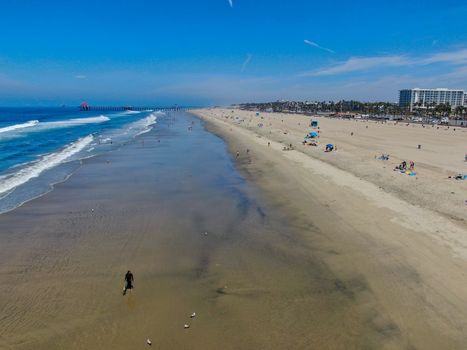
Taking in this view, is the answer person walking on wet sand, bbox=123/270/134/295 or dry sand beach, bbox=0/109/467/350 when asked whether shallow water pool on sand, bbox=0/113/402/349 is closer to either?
dry sand beach, bbox=0/109/467/350

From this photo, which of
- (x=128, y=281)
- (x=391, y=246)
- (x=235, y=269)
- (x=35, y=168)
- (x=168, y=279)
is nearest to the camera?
(x=128, y=281)

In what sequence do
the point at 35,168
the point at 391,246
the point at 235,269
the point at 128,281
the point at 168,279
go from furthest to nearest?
the point at 35,168
the point at 391,246
the point at 235,269
the point at 168,279
the point at 128,281

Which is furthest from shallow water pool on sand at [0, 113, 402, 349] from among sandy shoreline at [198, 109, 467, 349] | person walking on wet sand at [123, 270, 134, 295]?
sandy shoreline at [198, 109, 467, 349]

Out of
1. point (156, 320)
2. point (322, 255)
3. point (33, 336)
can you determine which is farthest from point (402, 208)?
point (33, 336)

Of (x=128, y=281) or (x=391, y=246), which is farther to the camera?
(x=391, y=246)

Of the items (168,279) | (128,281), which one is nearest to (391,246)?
(168,279)

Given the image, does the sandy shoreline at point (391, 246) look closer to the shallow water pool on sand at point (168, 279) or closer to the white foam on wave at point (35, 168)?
the shallow water pool on sand at point (168, 279)

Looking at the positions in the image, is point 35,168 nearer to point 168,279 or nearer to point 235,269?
point 168,279
